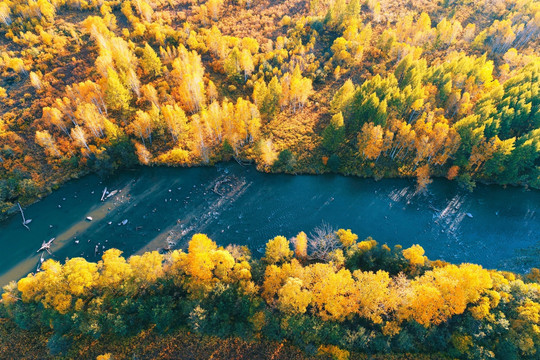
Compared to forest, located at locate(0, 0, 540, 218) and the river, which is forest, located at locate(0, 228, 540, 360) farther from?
forest, located at locate(0, 0, 540, 218)

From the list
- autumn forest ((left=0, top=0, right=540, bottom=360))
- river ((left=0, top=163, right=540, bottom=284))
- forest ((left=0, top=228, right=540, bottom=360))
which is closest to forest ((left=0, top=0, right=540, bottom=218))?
autumn forest ((left=0, top=0, right=540, bottom=360))

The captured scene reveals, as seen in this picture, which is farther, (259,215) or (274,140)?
(274,140)

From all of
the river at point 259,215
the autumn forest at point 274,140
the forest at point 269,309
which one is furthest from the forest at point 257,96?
the forest at point 269,309

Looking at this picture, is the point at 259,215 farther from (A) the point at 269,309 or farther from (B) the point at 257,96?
(B) the point at 257,96

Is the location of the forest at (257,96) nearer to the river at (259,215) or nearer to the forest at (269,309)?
the river at (259,215)

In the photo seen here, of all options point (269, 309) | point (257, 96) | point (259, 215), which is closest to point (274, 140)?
point (257, 96)
